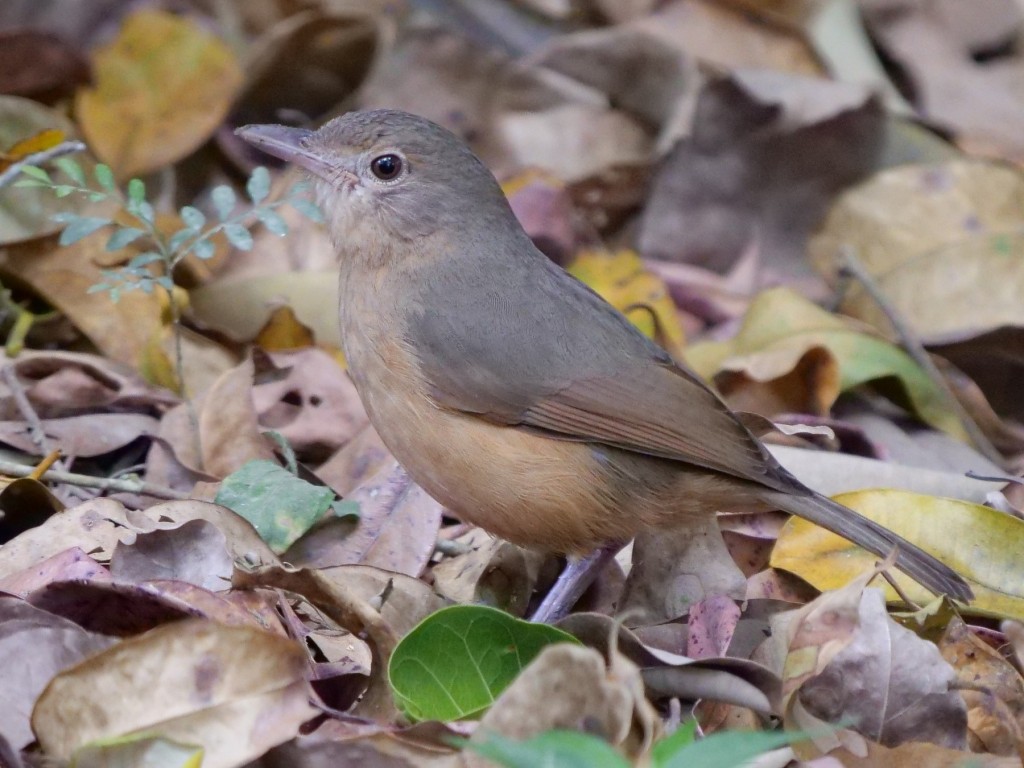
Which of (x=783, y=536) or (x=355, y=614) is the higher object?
(x=355, y=614)

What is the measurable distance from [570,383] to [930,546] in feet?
3.95

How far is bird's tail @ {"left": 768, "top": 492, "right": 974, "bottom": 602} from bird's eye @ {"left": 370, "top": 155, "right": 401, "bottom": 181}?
5.22ft

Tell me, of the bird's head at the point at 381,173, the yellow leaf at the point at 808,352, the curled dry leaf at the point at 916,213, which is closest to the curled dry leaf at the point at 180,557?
the bird's head at the point at 381,173

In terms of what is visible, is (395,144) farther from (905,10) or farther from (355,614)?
(905,10)

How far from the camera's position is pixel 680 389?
425cm

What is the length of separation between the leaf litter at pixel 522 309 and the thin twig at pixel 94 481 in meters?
0.01

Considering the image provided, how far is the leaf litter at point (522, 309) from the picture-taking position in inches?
123

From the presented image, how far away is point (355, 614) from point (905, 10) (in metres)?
6.02

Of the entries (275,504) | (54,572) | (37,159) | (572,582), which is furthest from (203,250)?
(572,582)

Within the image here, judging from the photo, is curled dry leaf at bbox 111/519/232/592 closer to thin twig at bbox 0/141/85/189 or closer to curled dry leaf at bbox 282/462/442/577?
curled dry leaf at bbox 282/462/442/577

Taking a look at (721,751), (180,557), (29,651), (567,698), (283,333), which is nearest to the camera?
(721,751)

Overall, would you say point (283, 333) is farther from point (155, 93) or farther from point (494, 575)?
point (155, 93)

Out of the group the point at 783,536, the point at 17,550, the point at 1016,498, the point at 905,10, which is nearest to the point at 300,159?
the point at 17,550

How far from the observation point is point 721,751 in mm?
2385
